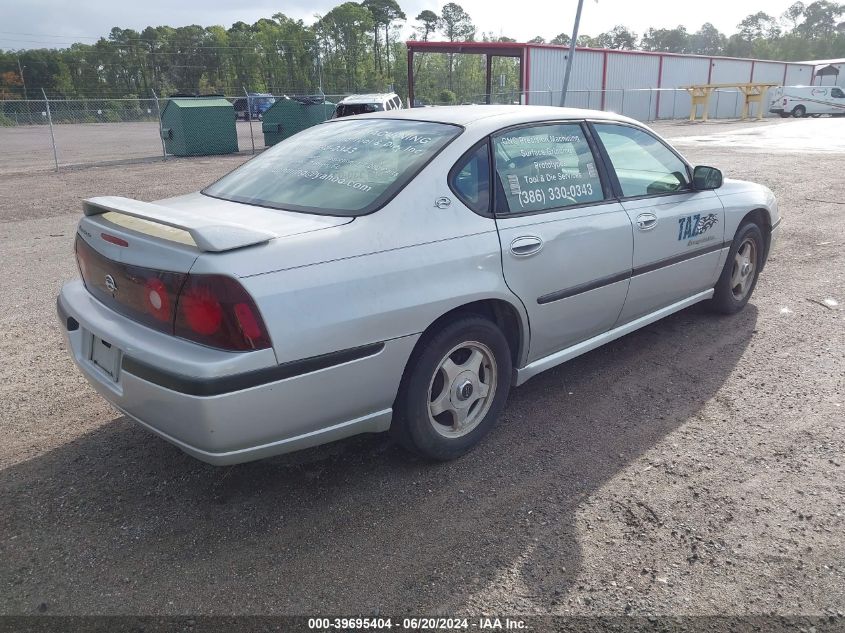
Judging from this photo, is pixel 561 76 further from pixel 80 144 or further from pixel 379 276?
pixel 379 276

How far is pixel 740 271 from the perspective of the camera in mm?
5008

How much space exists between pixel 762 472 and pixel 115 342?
2.88m

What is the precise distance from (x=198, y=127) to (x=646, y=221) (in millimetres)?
17167

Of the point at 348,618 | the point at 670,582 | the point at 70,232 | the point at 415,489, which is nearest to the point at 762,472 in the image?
the point at 670,582

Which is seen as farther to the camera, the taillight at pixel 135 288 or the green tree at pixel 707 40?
the green tree at pixel 707 40

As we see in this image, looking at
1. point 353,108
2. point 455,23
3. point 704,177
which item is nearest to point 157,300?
point 704,177

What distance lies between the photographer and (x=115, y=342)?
265cm

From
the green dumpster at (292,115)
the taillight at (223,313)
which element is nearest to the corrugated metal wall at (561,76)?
the green dumpster at (292,115)

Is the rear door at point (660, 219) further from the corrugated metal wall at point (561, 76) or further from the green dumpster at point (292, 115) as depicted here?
the corrugated metal wall at point (561, 76)

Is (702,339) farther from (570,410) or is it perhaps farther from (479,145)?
(479,145)

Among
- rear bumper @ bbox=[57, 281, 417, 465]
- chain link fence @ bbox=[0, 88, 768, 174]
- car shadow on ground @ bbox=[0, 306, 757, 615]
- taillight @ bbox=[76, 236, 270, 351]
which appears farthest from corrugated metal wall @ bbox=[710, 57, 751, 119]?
taillight @ bbox=[76, 236, 270, 351]

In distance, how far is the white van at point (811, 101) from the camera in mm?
39156

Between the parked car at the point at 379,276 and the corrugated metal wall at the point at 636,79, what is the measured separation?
2641 centimetres

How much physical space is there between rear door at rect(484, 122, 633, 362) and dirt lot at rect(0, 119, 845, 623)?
547 millimetres
